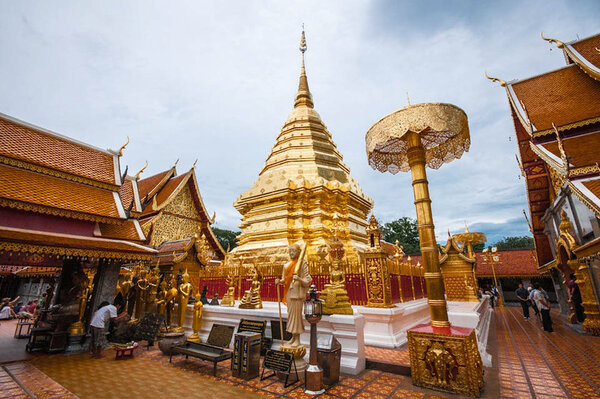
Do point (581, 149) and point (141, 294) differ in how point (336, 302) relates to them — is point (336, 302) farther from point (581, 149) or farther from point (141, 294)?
point (581, 149)

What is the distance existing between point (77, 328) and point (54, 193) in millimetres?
2884

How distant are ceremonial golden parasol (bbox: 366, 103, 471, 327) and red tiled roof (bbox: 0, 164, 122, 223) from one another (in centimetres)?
612

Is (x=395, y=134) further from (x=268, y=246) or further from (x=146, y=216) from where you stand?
(x=146, y=216)

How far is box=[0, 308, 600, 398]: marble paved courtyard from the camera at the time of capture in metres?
3.30

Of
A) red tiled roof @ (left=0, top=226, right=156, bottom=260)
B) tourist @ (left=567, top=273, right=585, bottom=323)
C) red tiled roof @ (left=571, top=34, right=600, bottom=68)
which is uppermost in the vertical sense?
red tiled roof @ (left=571, top=34, right=600, bottom=68)

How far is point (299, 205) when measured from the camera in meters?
9.62

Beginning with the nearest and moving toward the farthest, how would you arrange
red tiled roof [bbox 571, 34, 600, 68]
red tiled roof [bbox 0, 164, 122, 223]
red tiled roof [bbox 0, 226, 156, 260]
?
red tiled roof [bbox 0, 226, 156, 260]
red tiled roof [bbox 0, 164, 122, 223]
red tiled roof [bbox 571, 34, 600, 68]

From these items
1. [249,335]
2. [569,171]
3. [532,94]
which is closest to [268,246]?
[249,335]

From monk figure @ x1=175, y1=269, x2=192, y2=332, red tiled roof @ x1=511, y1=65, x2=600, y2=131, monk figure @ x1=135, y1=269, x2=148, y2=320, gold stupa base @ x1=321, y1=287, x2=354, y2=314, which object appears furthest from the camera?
red tiled roof @ x1=511, y1=65, x2=600, y2=131

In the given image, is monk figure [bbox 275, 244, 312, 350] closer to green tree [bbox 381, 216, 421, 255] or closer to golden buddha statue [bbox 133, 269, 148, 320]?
golden buddha statue [bbox 133, 269, 148, 320]

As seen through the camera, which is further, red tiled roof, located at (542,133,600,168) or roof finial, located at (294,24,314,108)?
roof finial, located at (294,24,314,108)

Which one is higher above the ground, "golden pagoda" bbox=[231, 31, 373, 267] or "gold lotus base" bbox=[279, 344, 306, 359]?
"golden pagoda" bbox=[231, 31, 373, 267]

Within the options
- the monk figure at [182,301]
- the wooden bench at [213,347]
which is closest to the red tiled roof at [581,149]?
the wooden bench at [213,347]

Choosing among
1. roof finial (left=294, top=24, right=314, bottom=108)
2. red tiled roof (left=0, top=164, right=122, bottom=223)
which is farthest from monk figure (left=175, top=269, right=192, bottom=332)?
roof finial (left=294, top=24, right=314, bottom=108)
